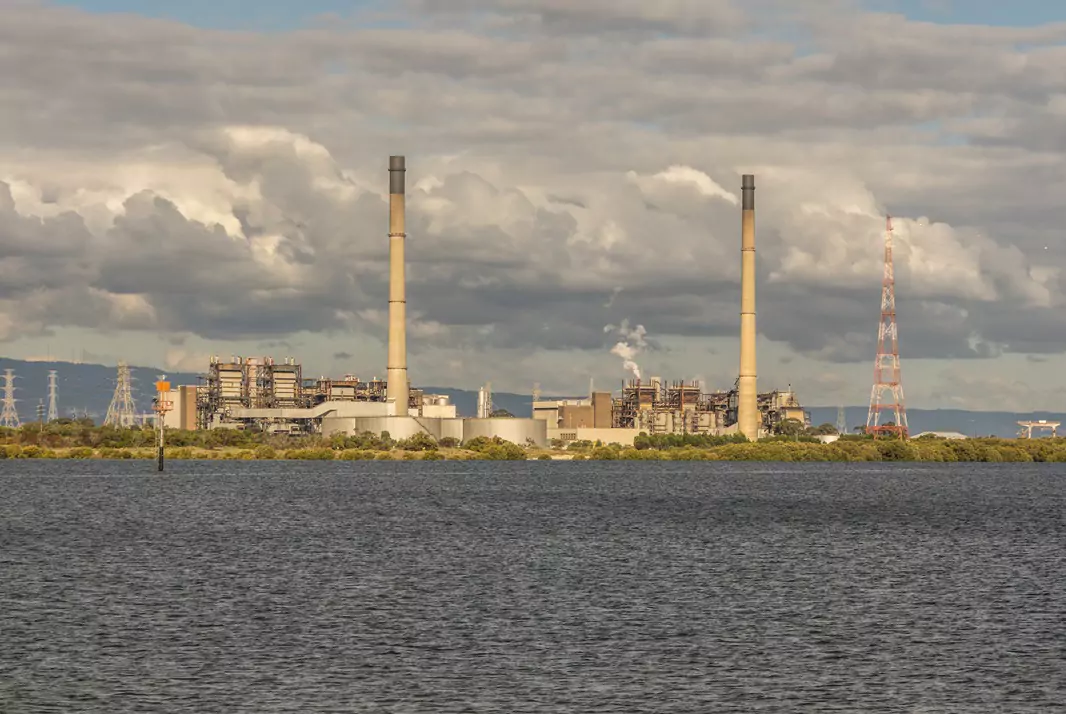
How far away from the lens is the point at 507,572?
55.7m

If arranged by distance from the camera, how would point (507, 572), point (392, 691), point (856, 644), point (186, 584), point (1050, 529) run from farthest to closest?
point (1050, 529) < point (507, 572) < point (186, 584) < point (856, 644) < point (392, 691)

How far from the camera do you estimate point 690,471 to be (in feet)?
619

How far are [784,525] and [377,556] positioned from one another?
2981 cm

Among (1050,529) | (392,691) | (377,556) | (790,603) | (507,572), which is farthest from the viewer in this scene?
(1050,529)

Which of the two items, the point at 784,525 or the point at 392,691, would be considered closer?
the point at 392,691

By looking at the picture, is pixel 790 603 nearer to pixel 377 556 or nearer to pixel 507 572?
pixel 507 572

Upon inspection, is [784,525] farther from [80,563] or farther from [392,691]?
[392,691]

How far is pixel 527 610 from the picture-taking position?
146 feet

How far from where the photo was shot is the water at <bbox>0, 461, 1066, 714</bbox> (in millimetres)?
31578

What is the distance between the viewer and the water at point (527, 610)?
104 feet

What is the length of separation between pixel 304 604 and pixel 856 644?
1665cm

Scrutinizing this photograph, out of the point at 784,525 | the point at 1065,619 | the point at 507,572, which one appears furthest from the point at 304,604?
the point at 784,525

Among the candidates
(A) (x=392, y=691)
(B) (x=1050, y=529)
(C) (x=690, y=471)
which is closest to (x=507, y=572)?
(A) (x=392, y=691)

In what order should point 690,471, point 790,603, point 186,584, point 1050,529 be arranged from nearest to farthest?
point 790,603 < point 186,584 < point 1050,529 < point 690,471
